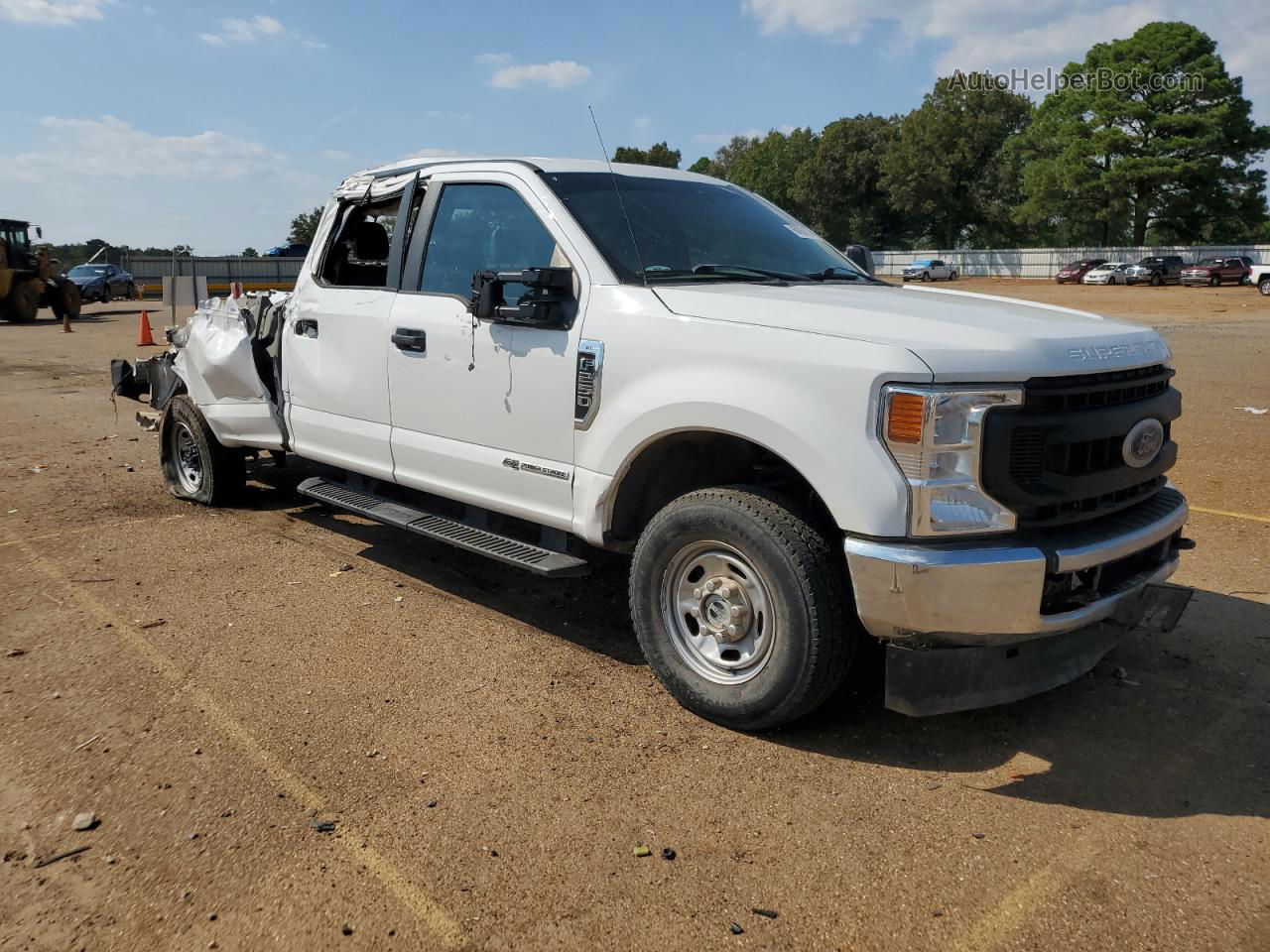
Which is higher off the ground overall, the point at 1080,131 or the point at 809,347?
the point at 1080,131

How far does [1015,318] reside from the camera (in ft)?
11.7

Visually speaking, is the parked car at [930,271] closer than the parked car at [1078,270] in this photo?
No

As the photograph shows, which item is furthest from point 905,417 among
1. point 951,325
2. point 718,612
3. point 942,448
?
point 718,612

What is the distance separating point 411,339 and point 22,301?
2742cm

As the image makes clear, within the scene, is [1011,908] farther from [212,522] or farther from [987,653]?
[212,522]

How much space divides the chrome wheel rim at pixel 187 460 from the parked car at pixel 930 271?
58304mm

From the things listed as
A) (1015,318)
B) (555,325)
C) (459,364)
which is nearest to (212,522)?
(459,364)

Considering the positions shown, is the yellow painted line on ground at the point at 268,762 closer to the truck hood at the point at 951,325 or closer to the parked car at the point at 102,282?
the truck hood at the point at 951,325

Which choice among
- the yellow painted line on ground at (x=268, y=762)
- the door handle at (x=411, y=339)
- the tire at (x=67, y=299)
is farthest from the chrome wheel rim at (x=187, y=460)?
the tire at (x=67, y=299)

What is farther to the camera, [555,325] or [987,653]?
[555,325]

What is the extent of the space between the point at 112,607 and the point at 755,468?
3.28 m

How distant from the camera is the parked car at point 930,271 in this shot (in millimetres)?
61656

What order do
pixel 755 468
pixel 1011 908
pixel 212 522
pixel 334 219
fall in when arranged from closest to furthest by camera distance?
1. pixel 1011 908
2. pixel 755 468
3. pixel 334 219
4. pixel 212 522

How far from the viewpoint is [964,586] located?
3162 millimetres
